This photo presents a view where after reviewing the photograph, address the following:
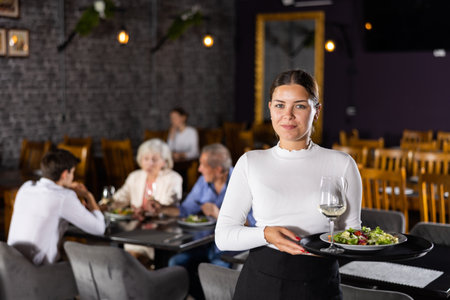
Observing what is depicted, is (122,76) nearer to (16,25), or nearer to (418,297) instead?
(16,25)

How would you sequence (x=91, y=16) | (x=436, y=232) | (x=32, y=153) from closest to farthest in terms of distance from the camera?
(x=436, y=232)
(x=32, y=153)
(x=91, y=16)

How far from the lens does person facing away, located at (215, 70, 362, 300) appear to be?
1790 mm

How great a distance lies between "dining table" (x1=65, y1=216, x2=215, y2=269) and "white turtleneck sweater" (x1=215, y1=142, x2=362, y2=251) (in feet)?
4.61

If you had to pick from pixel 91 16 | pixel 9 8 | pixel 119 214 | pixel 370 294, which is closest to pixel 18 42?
pixel 9 8

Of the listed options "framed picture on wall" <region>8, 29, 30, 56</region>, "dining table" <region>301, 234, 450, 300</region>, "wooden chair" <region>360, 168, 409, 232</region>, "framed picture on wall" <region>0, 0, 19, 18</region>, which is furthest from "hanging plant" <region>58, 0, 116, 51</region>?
"dining table" <region>301, 234, 450, 300</region>

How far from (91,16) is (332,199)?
21.0 feet

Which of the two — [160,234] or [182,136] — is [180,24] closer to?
[182,136]

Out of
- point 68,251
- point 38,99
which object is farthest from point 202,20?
point 68,251

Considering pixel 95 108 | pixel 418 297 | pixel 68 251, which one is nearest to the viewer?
pixel 418 297

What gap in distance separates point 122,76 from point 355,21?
146 inches

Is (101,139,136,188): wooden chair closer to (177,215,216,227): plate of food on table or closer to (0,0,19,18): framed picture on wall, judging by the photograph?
(0,0,19,18): framed picture on wall

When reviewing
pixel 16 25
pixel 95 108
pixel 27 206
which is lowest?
pixel 27 206

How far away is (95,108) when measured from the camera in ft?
26.7

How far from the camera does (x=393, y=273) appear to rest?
264cm
